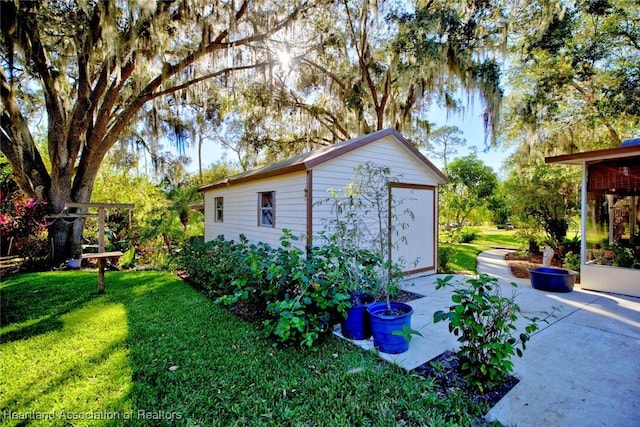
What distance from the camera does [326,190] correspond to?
5484 millimetres

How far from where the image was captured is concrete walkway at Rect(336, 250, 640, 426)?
219 cm

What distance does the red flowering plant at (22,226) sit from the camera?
7.55m

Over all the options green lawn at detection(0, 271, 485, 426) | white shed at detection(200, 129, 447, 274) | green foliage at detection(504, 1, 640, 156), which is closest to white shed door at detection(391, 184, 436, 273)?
white shed at detection(200, 129, 447, 274)

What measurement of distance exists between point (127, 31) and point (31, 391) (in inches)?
273

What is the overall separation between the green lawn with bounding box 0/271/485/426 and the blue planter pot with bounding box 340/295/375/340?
180 millimetres

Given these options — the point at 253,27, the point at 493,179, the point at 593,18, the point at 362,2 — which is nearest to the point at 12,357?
the point at 253,27

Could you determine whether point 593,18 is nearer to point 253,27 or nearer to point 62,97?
point 253,27

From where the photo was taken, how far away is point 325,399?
2402 mm

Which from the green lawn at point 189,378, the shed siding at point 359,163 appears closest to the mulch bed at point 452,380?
the green lawn at point 189,378

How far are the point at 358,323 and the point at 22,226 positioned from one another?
919cm

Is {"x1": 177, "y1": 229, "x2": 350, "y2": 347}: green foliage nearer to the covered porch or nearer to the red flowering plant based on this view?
the covered porch

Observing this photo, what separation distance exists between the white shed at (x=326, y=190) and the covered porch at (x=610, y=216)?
2.49m

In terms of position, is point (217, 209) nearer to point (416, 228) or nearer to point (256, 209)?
point (256, 209)

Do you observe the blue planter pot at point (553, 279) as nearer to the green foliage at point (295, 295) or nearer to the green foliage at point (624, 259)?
the green foliage at point (624, 259)
